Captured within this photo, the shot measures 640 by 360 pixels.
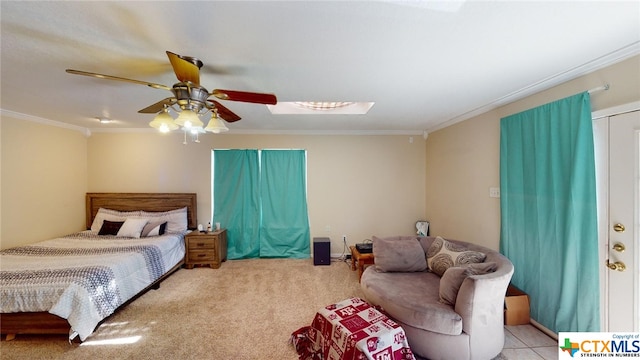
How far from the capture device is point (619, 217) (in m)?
1.67

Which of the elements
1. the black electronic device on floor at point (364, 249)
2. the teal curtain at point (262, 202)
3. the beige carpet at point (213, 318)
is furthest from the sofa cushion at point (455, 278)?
the teal curtain at point (262, 202)

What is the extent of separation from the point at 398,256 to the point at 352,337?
120 cm

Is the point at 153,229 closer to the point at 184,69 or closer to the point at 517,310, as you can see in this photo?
the point at 184,69

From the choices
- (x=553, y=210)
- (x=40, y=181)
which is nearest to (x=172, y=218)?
(x=40, y=181)

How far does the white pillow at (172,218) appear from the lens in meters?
3.75

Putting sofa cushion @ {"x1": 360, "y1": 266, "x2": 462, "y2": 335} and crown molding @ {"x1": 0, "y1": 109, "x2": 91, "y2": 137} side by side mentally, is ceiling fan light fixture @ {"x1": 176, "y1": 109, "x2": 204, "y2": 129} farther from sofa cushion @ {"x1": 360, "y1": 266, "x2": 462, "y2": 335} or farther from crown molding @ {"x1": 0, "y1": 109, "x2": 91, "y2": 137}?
crown molding @ {"x1": 0, "y1": 109, "x2": 91, "y2": 137}

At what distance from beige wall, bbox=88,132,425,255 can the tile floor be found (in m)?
2.21

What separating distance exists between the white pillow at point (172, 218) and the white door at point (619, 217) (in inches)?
194

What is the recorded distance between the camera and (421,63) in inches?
68.4

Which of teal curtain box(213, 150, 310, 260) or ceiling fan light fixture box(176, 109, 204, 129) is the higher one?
ceiling fan light fixture box(176, 109, 204, 129)

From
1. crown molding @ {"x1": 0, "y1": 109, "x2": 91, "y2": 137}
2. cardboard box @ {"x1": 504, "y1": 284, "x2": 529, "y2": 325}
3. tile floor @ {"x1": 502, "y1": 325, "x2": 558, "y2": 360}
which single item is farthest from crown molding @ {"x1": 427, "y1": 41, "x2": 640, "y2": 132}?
crown molding @ {"x1": 0, "y1": 109, "x2": 91, "y2": 137}

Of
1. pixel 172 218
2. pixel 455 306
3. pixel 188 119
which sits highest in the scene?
pixel 188 119

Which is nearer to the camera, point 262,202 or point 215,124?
point 215,124

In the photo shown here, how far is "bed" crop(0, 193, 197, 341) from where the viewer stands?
2.03 metres
